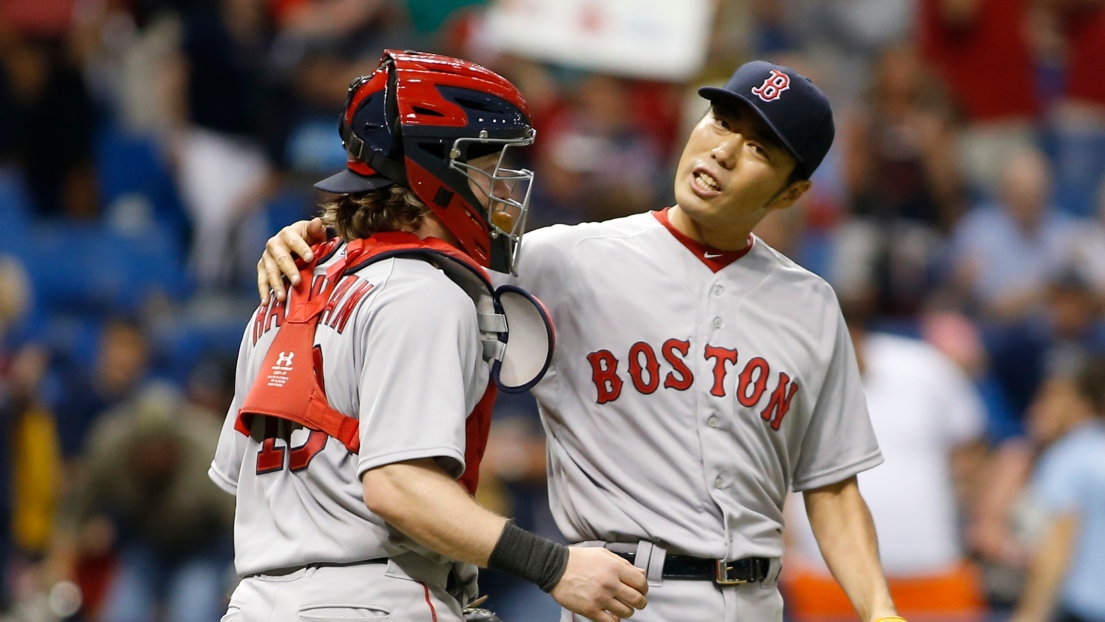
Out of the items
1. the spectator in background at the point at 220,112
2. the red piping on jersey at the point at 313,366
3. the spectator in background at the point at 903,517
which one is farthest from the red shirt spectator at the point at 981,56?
the red piping on jersey at the point at 313,366

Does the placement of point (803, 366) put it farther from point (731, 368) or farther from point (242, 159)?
point (242, 159)

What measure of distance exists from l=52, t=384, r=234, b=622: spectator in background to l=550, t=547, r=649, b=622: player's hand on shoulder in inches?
167

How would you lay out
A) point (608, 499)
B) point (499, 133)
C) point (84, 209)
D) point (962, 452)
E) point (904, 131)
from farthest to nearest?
point (904, 131) < point (84, 209) < point (962, 452) < point (608, 499) < point (499, 133)

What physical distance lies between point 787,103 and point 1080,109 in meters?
7.79

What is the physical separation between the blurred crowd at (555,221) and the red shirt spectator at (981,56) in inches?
0.8

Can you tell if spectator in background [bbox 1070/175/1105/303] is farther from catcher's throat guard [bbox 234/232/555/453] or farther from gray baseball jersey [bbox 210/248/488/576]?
gray baseball jersey [bbox 210/248/488/576]

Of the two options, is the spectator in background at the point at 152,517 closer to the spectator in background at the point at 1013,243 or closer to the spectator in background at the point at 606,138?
the spectator in background at the point at 606,138

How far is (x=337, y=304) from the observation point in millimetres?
2957

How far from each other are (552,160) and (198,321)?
2.36 metres

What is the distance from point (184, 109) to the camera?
9148mm

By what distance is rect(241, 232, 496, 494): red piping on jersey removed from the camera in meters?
2.91

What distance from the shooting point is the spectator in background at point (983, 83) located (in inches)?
401

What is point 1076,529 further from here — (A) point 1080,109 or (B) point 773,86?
(A) point 1080,109

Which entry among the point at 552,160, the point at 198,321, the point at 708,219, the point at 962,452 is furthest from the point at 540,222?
the point at 708,219
